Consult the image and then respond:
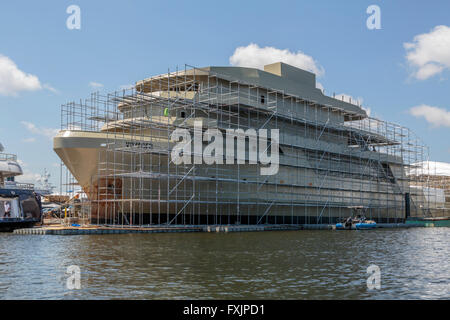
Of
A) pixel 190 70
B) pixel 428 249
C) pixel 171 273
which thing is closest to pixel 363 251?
pixel 428 249

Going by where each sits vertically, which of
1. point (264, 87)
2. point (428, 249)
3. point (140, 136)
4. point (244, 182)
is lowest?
point (428, 249)

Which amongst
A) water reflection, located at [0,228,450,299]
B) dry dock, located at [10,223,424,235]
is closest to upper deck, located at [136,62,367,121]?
dry dock, located at [10,223,424,235]

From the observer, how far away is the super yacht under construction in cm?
3800

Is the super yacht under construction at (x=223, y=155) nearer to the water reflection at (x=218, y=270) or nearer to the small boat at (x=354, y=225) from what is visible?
the small boat at (x=354, y=225)

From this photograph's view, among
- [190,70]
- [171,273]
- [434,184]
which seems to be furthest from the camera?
[434,184]

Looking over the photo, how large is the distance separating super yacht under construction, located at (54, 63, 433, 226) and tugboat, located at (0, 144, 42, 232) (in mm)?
3707

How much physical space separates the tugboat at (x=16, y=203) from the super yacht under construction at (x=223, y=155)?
371cm

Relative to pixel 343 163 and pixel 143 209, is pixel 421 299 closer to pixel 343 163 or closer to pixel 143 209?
pixel 143 209

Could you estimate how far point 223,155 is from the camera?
40781mm

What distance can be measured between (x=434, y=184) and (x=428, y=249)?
47959mm

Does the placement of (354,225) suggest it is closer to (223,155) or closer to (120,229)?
(223,155)

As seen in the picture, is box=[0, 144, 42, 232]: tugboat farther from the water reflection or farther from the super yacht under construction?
the water reflection

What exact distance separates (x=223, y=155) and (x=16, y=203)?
15117 millimetres
